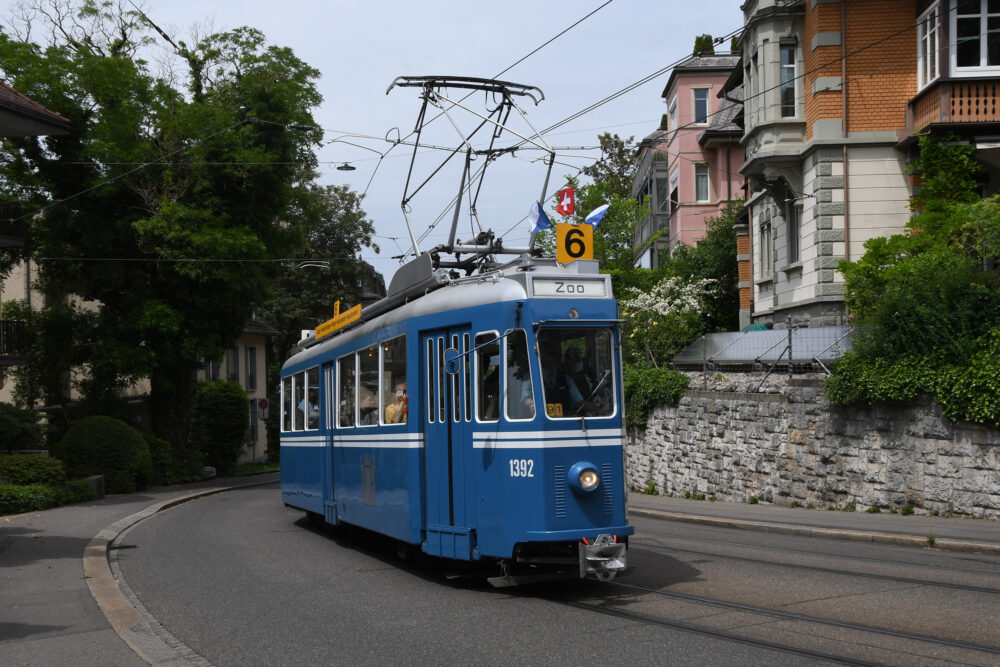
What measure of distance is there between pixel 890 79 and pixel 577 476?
55.8ft

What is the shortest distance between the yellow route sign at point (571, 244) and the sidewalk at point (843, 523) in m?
6.19

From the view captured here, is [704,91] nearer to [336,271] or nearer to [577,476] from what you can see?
[336,271]

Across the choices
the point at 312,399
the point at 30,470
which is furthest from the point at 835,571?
the point at 30,470

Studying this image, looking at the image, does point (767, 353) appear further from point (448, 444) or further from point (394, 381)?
point (448, 444)

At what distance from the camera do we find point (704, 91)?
143ft

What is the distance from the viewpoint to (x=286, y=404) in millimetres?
18609

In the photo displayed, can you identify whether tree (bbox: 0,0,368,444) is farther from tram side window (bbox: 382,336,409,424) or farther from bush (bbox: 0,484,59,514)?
tram side window (bbox: 382,336,409,424)

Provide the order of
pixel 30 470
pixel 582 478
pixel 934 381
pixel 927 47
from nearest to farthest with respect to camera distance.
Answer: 1. pixel 582 478
2. pixel 934 381
3. pixel 927 47
4. pixel 30 470

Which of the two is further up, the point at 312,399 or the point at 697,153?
the point at 697,153

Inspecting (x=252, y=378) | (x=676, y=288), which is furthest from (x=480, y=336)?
(x=252, y=378)

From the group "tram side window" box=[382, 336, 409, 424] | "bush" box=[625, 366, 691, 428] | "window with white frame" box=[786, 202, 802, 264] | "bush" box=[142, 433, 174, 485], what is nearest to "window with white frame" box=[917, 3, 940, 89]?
"window with white frame" box=[786, 202, 802, 264]

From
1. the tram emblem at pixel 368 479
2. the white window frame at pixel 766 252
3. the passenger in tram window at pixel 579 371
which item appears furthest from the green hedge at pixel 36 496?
the white window frame at pixel 766 252

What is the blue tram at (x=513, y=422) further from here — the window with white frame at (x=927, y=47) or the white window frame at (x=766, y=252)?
the white window frame at (x=766, y=252)

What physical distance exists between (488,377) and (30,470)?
652 inches
